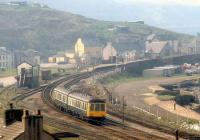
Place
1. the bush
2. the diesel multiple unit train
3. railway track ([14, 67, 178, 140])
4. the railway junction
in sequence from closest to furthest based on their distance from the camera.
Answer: railway track ([14, 67, 178, 140]), the railway junction, the diesel multiple unit train, the bush

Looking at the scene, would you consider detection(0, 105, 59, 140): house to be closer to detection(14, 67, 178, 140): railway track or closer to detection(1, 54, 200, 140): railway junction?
A: detection(1, 54, 200, 140): railway junction

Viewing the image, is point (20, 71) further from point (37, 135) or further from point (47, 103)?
point (37, 135)

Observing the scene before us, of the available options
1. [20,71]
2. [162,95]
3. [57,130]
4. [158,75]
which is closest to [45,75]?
[20,71]

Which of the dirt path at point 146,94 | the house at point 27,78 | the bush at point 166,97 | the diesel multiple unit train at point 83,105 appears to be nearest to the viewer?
the diesel multiple unit train at point 83,105

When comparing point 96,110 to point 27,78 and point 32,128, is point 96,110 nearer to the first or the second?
point 32,128

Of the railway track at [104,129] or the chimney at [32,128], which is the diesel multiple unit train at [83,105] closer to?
the railway track at [104,129]

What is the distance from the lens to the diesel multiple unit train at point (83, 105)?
220ft

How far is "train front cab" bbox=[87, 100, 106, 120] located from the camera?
219ft

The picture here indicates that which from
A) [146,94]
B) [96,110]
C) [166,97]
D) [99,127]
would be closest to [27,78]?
[146,94]

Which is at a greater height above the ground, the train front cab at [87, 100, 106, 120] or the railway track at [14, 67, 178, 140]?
the train front cab at [87, 100, 106, 120]

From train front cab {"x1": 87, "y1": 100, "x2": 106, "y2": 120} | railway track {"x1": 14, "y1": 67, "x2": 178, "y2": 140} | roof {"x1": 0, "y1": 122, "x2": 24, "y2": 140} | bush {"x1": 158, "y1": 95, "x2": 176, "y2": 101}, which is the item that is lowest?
bush {"x1": 158, "y1": 95, "x2": 176, "y2": 101}

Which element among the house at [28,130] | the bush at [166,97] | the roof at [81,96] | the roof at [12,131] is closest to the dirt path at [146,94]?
the bush at [166,97]

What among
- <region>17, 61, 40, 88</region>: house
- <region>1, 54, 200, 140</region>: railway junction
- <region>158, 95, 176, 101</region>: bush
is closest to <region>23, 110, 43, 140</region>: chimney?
<region>1, 54, 200, 140</region>: railway junction

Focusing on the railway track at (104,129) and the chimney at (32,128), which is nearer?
the chimney at (32,128)
